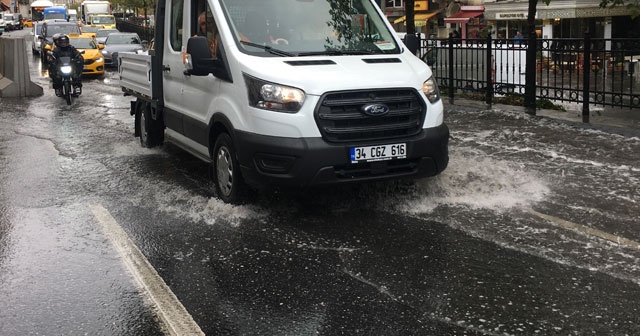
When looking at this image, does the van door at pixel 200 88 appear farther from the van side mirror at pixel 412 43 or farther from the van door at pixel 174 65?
the van side mirror at pixel 412 43

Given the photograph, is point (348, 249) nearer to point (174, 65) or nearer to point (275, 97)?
point (275, 97)

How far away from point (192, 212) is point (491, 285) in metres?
Result: 3.11

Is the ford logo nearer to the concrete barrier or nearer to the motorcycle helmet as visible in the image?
the motorcycle helmet

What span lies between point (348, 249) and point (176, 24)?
12.5 feet

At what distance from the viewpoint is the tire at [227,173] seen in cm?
645

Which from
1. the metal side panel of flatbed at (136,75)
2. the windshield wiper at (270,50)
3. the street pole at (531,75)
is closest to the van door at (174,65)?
the metal side panel of flatbed at (136,75)

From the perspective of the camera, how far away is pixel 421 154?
245 inches

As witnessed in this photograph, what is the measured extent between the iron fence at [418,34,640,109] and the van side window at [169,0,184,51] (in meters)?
6.49

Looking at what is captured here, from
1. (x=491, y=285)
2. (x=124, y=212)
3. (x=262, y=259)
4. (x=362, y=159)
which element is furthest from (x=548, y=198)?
(x=124, y=212)

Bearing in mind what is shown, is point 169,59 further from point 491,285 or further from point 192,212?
point 491,285

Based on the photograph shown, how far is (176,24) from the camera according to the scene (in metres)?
7.93

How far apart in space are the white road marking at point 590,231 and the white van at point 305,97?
1.04 meters

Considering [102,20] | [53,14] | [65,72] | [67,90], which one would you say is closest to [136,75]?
[67,90]

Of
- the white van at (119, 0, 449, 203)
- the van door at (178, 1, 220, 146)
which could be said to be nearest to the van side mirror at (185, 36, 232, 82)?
the white van at (119, 0, 449, 203)
